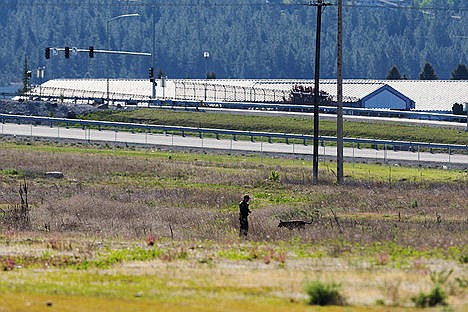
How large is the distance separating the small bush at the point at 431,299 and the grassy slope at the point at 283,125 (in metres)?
52.2

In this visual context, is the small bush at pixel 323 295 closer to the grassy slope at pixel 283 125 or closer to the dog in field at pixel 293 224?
the dog in field at pixel 293 224

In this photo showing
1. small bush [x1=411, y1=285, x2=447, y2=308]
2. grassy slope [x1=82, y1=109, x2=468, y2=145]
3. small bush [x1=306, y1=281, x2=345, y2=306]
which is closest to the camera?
small bush [x1=411, y1=285, x2=447, y2=308]

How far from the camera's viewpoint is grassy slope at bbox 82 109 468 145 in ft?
234

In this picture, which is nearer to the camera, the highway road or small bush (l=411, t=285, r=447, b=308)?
small bush (l=411, t=285, r=447, b=308)

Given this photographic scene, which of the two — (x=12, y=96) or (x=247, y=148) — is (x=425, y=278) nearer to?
(x=247, y=148)

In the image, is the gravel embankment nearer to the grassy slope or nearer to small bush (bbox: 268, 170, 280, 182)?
the grassy slope

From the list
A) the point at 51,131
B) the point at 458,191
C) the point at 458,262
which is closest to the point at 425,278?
the point at 458,262

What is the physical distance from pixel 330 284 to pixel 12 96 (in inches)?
3822

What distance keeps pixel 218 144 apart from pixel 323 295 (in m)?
49.7

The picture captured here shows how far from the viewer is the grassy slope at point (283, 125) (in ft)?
234

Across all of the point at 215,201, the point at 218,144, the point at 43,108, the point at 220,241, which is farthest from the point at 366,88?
the point at 220,241

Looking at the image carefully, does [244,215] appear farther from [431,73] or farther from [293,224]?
[431,73]

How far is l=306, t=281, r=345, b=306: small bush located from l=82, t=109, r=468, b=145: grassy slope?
52327 mm

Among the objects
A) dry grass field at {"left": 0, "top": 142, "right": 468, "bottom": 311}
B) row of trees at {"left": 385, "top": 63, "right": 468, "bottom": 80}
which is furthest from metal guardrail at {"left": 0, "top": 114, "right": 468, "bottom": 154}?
row of trees at {"left": 385, "top": 63, "right": 468, "bottom": 80}
